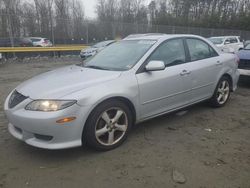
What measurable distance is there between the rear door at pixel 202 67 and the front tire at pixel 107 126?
1.60 metres

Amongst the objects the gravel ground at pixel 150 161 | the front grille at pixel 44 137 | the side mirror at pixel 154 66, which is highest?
the side mirror at pixel 154 66

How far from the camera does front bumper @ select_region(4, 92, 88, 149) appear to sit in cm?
311

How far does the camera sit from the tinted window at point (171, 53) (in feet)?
13.9

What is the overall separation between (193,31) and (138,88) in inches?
1147

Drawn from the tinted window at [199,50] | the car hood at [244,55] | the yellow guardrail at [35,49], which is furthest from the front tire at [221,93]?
the yellow guardrail at [35,49]

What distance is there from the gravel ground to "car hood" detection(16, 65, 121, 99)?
866 mm

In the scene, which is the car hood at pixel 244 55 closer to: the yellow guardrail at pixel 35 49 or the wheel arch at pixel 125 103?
the wheel arch at pixel 125 103

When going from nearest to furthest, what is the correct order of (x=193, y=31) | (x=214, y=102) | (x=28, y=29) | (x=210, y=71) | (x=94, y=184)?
(x=94, y=184) → (x=210, y=71) → (x=214, y=102) → (x=28, y=29) → (x=193, y=31)

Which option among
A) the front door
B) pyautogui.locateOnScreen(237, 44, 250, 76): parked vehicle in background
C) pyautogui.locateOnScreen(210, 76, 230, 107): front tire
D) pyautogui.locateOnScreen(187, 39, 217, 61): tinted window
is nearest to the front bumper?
the front door

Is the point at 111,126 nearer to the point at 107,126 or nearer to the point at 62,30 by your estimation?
the point at 107,126

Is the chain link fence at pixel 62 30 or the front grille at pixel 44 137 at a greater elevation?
the chain link fence at pixel 62 30

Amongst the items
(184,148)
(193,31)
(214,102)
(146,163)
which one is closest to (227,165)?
(184,148)

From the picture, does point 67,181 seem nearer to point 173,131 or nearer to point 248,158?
point 173,131

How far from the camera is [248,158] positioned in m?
3.45
